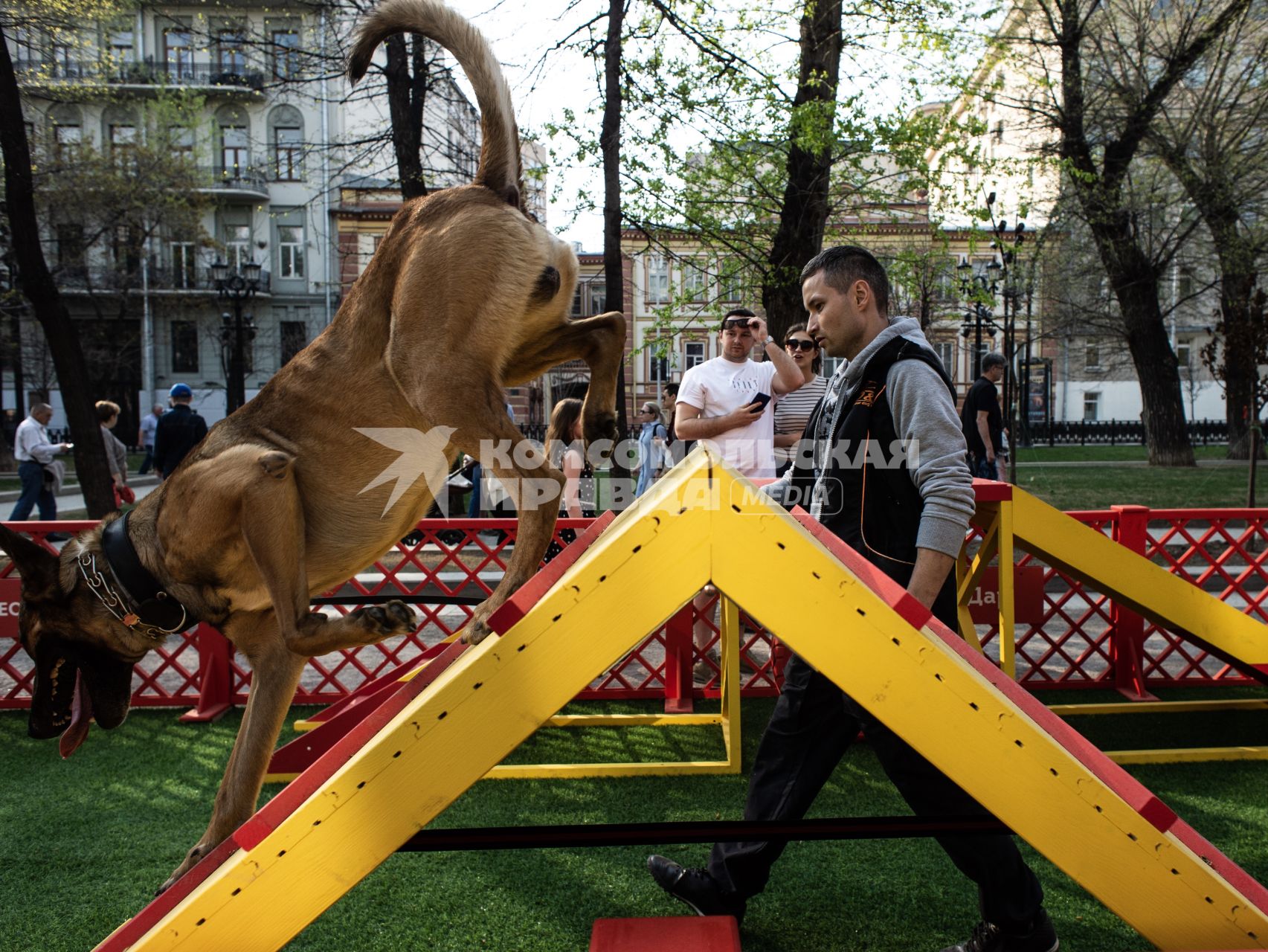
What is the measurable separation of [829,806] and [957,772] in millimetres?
2480

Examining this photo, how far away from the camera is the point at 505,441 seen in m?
2.25

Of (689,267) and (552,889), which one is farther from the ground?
(689,267)

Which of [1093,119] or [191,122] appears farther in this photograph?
[191,122]

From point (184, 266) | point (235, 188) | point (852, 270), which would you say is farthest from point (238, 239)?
point (852, 270)

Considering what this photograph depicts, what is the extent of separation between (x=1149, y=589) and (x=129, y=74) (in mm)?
23802

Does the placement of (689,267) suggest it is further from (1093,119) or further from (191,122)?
(191,122)

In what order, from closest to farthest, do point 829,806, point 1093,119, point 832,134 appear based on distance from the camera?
point 829,806 → point 832,134 → point 1093,119

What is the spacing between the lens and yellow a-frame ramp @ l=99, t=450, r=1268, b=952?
178 cm

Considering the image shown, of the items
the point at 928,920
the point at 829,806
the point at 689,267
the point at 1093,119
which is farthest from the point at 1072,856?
the point at 1093,119

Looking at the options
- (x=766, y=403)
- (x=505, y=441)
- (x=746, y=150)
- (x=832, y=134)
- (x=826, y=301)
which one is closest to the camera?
(x=505, y=441)

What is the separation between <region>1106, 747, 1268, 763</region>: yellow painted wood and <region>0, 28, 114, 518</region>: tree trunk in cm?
950

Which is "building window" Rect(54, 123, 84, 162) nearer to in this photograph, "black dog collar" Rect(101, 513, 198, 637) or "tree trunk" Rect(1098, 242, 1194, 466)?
"black dog collar" Rect(101, 513, 198, 637)

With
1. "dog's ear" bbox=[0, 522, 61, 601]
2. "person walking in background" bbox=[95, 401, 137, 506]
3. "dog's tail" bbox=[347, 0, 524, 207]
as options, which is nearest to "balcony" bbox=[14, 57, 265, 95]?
"person walking in background" bbox=[95, 401, 137, 506]

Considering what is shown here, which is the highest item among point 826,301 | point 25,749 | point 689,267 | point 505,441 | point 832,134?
point 832,134
